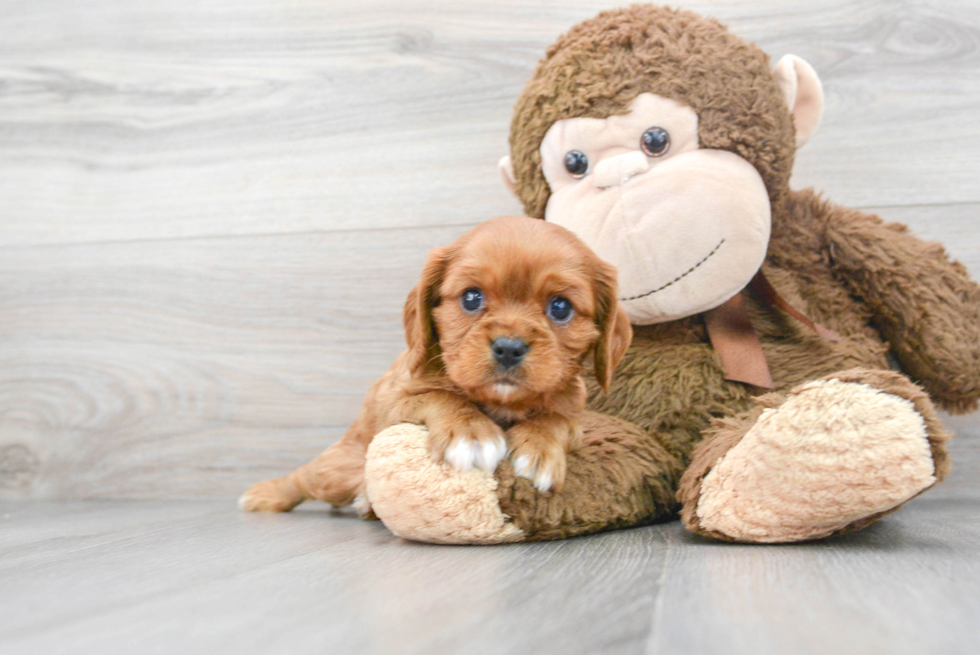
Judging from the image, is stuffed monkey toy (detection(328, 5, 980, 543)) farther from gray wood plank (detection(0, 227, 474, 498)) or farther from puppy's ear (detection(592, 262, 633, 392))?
gray wood plank (detection(0, 227, 474, 498))

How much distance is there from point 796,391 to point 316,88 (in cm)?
136

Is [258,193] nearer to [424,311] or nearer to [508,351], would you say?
[424,311]

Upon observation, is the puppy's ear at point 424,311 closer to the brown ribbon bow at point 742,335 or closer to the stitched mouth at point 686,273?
the stitched mouth at point 686,273

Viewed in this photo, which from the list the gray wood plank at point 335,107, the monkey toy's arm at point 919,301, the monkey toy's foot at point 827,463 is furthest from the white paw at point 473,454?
the gray wood plank at point 335,107

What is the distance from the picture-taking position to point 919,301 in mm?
1242

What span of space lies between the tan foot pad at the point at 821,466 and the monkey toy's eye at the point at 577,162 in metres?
0.48

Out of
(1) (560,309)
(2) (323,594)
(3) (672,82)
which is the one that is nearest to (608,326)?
(1) (560,309)

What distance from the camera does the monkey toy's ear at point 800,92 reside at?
1224 millimetres

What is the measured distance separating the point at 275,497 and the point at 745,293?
96 cm

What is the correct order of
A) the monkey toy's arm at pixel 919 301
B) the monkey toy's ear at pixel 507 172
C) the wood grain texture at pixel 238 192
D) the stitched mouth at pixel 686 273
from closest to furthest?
1. the stitched mouth at pixel 686 273
2. the monkey toy's arm at pixel 919 301
3. the monkey toy's ear at pixel 507 172
4. the wood grain texture at pixel 238 192

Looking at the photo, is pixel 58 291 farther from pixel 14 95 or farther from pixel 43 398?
pixel 14 95

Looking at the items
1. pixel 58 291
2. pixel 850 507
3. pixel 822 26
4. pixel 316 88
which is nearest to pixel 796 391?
pixel 850 507

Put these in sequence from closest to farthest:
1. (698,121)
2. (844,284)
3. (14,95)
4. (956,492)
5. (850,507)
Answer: (850,507)
(698,121)
(844,284)
(956,492)
(14,95)

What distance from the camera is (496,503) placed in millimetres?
939
